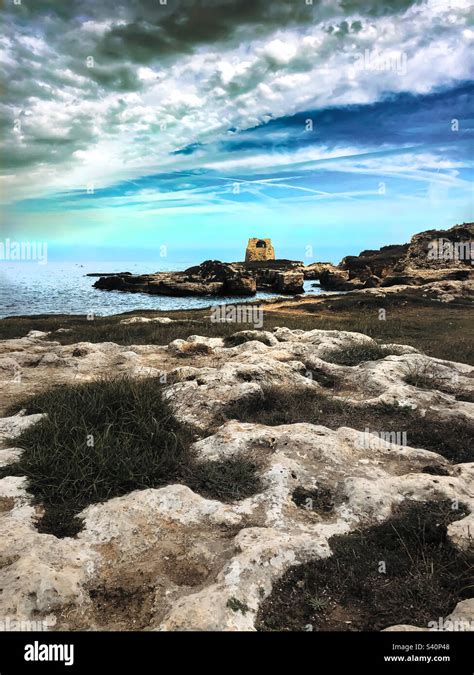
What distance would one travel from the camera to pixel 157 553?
5.72 m

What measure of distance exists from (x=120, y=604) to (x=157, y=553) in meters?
0.90

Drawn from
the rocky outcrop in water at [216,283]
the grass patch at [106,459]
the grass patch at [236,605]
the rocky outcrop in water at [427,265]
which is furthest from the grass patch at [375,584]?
the rocky outcrop in water at [216,283]

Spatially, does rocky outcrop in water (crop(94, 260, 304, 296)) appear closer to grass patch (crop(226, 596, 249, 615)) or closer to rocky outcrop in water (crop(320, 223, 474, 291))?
rocky outcrop in water (crop(320, 223, 474, 291))

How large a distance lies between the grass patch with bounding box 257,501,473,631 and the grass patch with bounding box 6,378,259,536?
2100 millimetres

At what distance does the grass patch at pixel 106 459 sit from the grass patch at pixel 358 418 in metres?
2.11

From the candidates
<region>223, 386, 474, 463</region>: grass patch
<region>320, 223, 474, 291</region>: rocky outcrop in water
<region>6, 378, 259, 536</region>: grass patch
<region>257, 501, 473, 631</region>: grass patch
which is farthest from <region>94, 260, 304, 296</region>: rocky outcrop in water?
<region>257, 501, 473, 631</region>: grass patch

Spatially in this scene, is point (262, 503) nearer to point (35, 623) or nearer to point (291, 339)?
point (35, 623)

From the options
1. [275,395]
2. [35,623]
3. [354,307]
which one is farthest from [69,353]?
[354,307]

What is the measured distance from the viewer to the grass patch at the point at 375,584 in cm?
471

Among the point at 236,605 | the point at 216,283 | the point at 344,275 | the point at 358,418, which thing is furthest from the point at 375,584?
the point at 344,275

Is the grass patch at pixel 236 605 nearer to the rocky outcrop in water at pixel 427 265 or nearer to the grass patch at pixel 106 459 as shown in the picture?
the grass patch at pixel 106 459

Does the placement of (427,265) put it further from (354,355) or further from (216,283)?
(354,355)

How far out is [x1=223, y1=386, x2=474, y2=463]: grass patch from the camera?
938cm

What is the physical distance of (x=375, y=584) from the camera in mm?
5223
